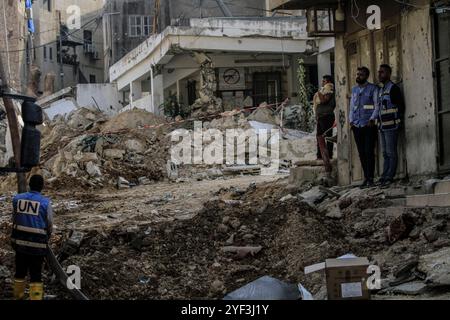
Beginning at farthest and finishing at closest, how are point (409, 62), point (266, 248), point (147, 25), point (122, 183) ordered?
point (147, 25)
point (122, 183)
point (409, 62)
point (266, 248)

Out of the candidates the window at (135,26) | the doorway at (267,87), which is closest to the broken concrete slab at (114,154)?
the doorway at (267,87)

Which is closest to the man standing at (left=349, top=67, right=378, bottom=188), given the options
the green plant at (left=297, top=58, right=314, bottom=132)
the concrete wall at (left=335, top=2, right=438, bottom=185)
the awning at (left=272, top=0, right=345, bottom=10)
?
the concrete wall at (left=335, top=2, right=438, bottom=185)

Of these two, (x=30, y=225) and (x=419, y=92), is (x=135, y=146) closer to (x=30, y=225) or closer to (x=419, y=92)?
(x=419, y=92)

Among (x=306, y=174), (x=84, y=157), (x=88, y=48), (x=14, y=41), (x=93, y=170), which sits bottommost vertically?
(x=306, y=174)

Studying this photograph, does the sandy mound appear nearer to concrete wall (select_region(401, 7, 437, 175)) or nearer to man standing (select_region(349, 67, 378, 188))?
man standing (select_region(349, 67, 378, 188))

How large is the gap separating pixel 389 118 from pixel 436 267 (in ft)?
15.0

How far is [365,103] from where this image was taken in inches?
490

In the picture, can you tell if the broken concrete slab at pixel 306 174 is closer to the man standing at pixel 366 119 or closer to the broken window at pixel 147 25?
the man standing at pixel 366 119

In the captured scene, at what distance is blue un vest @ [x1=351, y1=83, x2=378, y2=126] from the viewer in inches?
488

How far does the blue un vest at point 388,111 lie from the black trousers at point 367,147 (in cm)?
46

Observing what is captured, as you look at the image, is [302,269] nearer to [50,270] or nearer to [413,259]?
[413,259]

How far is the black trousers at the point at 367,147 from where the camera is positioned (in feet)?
40.7

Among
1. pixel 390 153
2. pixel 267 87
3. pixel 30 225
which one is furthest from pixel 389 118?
pixel 267 87
